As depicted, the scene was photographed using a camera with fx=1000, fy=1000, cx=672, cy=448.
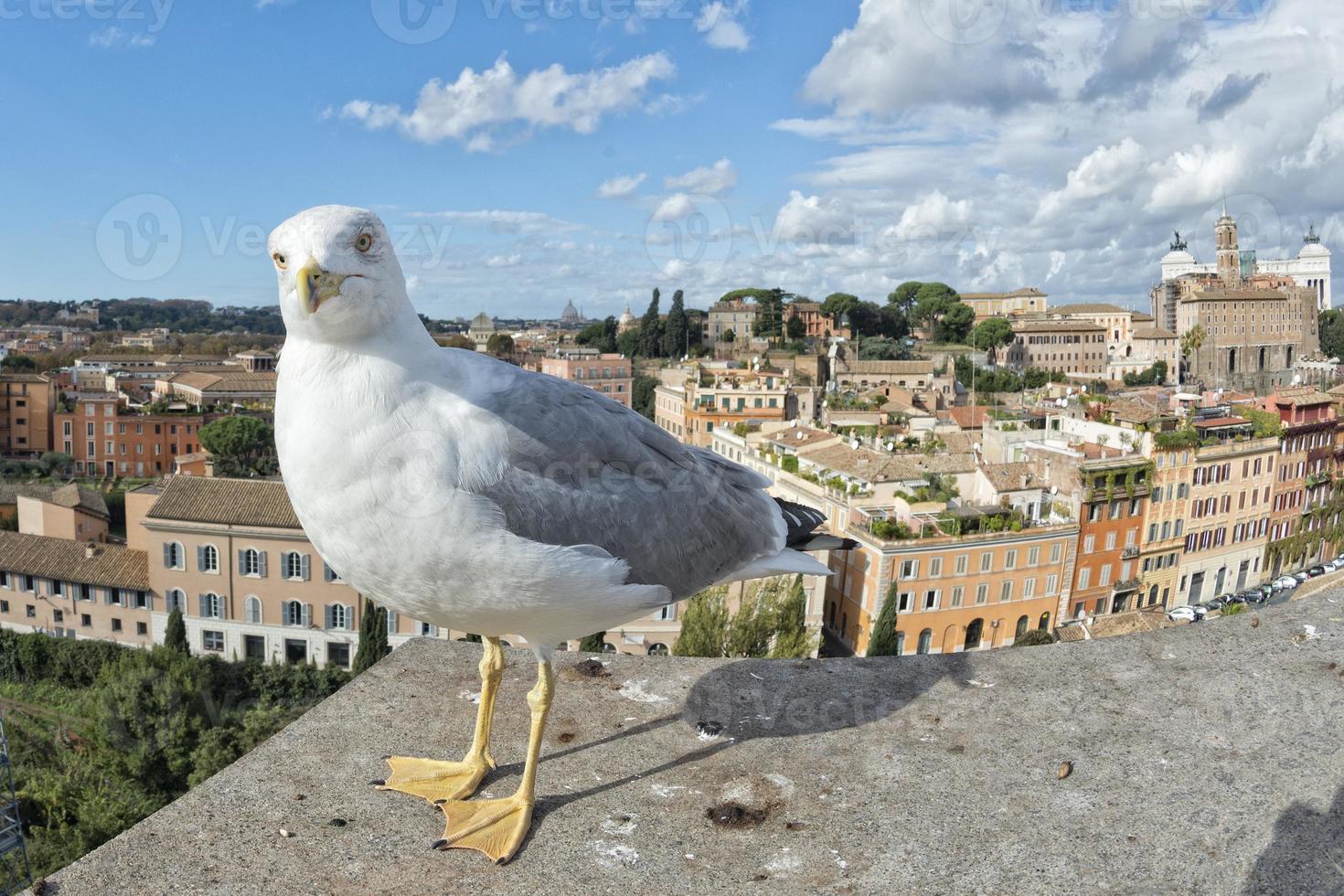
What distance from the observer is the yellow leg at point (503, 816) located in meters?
1.68

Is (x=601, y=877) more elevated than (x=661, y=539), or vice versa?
(x=661, y=539)

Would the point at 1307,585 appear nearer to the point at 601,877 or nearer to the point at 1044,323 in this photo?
the point at 601,877

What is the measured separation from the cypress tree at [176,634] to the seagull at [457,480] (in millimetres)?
16628

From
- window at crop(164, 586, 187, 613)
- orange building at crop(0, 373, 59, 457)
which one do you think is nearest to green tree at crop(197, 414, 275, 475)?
Answer: orange building at crop(0, 373, 59, 457)

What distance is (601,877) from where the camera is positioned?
159 cm

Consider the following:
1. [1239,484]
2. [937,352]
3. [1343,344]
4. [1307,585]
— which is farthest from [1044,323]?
[1307,585]

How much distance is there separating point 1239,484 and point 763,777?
2612 cm

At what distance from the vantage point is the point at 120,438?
33219mm

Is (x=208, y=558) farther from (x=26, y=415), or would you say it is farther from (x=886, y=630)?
(x=26, y=415)

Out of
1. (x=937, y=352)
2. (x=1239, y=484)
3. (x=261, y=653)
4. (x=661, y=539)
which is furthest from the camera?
(x=937, y=352)

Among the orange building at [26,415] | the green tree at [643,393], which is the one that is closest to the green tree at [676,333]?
the green tree at [643,393]

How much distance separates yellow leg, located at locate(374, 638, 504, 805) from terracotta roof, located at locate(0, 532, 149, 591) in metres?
19.1

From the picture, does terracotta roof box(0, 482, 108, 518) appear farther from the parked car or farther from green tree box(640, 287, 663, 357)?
green tree box(640, 287, 663, 357)

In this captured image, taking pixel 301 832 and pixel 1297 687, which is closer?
pixel 301 832
